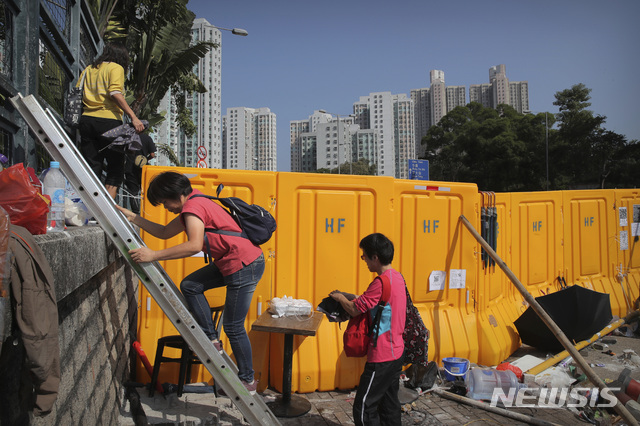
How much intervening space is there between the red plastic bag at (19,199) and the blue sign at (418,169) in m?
16.6

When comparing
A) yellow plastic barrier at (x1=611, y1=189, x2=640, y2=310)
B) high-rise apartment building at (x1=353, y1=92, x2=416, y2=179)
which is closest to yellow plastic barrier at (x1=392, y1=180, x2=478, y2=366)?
yellow plastic barrier at (x1=611, y1=189, x2=640, y2=310)

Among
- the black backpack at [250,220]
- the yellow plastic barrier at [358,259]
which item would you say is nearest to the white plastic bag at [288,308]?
the yellow plastic barrier at [358,259]

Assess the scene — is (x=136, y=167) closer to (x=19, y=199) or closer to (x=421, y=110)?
(x=19, y=199)

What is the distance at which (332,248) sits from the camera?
5.11 meters

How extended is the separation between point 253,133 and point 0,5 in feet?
308

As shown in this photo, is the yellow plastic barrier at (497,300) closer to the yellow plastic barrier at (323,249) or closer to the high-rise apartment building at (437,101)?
the yellow plastic barrier at (323,249)

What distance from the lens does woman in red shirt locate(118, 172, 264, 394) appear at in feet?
10.7

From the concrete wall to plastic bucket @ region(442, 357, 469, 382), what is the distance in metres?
3.28

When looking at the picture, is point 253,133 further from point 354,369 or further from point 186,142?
point 354,369

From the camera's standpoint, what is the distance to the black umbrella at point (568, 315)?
240 inches

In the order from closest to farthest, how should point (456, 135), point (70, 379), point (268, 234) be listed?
point (70, 379)
point (268, 234)
point (456, 135)

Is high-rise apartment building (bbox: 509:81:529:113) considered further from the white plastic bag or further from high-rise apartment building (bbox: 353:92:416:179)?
the white plastic bag

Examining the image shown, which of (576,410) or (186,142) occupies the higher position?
(186,142)

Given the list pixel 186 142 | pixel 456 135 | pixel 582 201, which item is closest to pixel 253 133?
pixel 186 142
